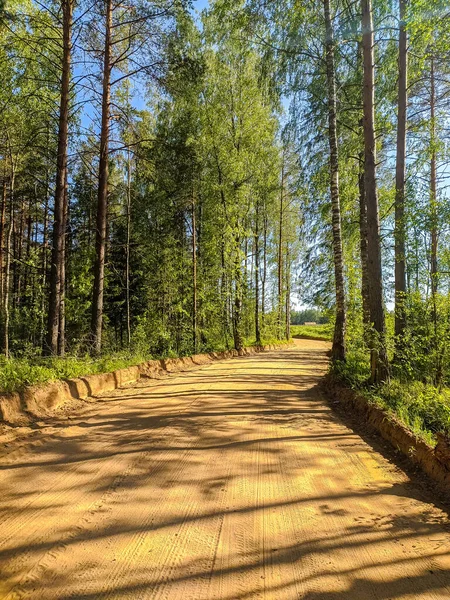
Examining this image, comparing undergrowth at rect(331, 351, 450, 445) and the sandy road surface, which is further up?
undergrowth at rect(331, 351, 450, 445)

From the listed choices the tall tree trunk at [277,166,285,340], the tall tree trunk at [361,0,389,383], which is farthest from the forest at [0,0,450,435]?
the tall tree trunk at [277,166,285,340]

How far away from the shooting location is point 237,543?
2617 mm

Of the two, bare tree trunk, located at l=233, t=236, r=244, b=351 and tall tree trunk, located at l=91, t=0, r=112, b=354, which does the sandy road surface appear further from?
bare tree trunk, located at l=233, t=236, r=244, b=351

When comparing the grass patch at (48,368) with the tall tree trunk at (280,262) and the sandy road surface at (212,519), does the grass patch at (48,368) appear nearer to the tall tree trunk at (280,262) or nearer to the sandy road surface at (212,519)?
the sandy road surface at (212,519)

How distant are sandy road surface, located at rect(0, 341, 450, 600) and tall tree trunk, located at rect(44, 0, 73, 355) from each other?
4024 millimetres

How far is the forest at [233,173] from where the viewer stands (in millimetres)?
7773

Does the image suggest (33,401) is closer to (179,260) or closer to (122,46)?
(122,46)

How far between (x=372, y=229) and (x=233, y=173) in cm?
1475

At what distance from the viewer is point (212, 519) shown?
2.93 m

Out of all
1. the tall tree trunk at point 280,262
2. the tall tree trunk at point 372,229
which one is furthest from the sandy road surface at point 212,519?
the tall tree trunk at point 280,262

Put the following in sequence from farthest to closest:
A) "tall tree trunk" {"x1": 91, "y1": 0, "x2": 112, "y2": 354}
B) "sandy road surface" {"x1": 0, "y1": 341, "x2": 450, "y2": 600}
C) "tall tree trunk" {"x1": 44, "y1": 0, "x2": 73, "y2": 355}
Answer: "tall tree trunk" {"x1": 91, "y1": 0, "x2": 112, "y2": 354}, "tall tree trunk" {"x1": 44, "y1": 0, "x2": 73, "y2": 355}, "sandy road surface" {"x1": 0, "y1": 341, "x2": 450, "y2": 600}

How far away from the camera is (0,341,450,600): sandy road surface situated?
87.7 inches

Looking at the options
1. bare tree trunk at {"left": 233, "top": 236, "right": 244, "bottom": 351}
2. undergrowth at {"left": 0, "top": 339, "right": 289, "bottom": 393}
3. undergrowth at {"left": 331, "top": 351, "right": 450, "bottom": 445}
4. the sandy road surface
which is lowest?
the sandy road surface

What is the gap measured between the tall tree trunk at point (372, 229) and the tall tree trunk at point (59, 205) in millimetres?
6545
